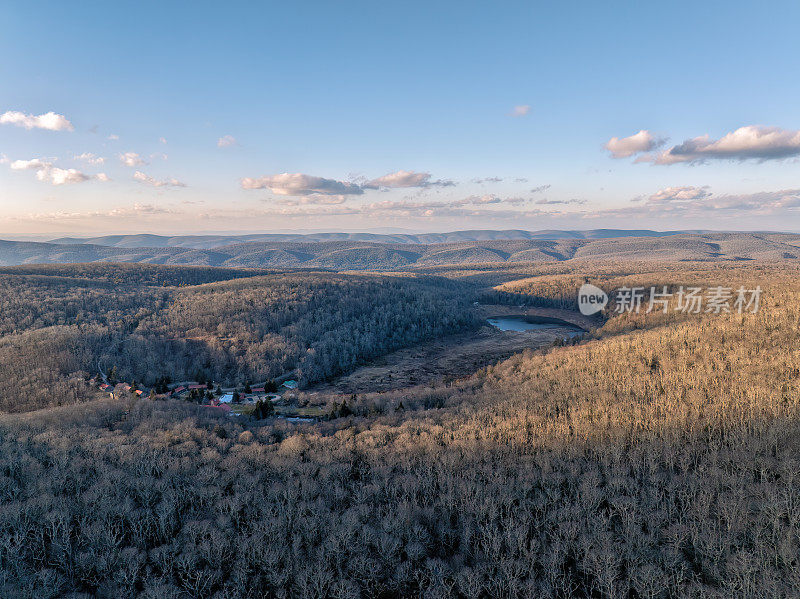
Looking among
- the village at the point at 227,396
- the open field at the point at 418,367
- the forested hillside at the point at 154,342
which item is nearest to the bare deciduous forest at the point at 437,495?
the village at the point at 227,396

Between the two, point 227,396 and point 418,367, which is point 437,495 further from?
point 418,367

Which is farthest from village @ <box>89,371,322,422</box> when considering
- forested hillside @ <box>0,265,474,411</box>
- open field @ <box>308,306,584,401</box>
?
open field @ <box>308,306,584,401</box>

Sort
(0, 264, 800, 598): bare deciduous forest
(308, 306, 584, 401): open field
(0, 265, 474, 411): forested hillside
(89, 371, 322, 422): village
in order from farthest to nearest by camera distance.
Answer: (308, 306, 584, 401): open field < (0, 265, 474, 411): forested hillside < (89, 371, 322, 422): village < (0, 264, 800, 598): bare deciduous forest

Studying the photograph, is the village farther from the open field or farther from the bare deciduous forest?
the bare deciduous forest

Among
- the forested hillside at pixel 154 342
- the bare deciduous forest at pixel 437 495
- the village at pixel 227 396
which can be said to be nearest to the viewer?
the bare deciduous forest at pixel 437 495

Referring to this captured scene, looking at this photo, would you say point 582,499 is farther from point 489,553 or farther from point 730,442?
point 730,442

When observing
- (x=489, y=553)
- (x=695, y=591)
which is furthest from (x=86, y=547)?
(x=695, y=591)

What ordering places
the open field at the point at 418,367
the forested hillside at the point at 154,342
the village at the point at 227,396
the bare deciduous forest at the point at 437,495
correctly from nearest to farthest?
1. the bare deciduous forest at the point at 437,495
2. the village at the point at 227,396
3. the forested hillside at the point at 154,342
4. the open field at the point at 418,367

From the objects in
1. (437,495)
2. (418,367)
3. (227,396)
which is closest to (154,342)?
(227,396)

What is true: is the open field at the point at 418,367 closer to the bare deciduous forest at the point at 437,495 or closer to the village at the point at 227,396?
the village at the point at 227,396
